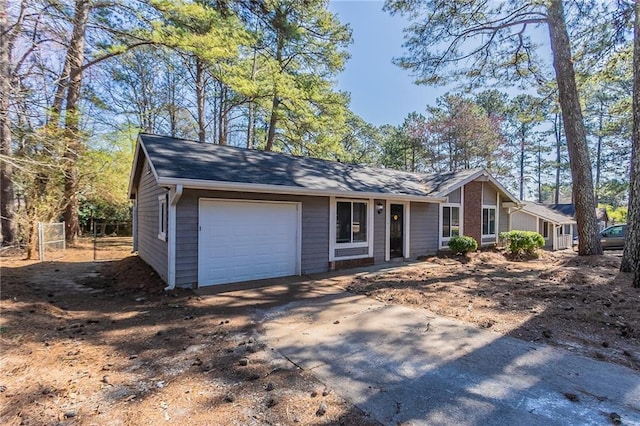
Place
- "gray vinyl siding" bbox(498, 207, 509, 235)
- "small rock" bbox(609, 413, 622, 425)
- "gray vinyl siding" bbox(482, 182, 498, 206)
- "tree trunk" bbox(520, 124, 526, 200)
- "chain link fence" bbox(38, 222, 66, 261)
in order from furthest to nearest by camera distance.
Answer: "tree trunk" bbox(520, 124, 526, 200) < "gray vinyl siding" bbox(498, 207, 509, 235) < "gray vinyl siding" bbox(482, 182, 498, 206) < "chain link fence" bbox(38, 222, 66, 261) < "small rock" bbox(609, 413, 622, 425)

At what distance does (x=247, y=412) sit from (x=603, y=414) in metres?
2.82

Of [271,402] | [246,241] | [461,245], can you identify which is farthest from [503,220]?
[271,402]

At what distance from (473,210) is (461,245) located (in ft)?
8.40

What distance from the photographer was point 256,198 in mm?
7480

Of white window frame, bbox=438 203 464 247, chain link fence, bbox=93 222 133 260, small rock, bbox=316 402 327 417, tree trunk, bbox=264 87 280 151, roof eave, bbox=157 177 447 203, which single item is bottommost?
small rock, bbox=316 402 327 417

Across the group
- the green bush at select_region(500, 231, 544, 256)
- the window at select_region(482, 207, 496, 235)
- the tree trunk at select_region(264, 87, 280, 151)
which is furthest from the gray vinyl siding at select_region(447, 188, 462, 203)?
the tree trunk at select_region(264, 87, 280, 151)

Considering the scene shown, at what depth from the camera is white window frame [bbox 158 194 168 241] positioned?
7.14 meters

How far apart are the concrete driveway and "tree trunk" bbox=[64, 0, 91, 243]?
7.24 m

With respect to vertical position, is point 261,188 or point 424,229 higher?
point 261,188

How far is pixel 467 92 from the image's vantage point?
12281 millimetres

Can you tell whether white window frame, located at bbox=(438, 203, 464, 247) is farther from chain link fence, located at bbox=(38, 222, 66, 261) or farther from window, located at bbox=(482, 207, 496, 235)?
chain link fence, located at bbox=(38, 222, 66, 261)

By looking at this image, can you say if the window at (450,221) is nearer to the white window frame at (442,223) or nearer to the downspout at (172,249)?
the white window frame at (442,223)

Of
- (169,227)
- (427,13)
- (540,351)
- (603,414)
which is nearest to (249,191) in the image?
(169,227)

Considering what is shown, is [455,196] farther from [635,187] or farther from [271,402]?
[271,402]
